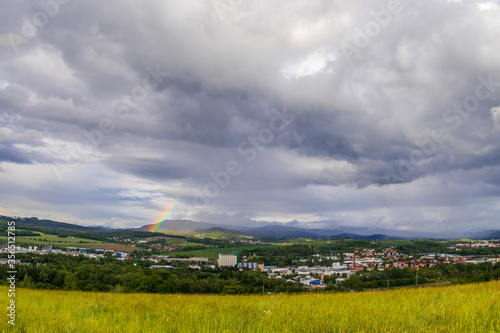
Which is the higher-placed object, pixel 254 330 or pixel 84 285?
pixel 254 330

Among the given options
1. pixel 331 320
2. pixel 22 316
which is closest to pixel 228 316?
pixel 331 320

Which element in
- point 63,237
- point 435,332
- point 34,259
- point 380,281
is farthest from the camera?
point 63,237

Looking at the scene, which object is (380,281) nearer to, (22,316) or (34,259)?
(22,316)

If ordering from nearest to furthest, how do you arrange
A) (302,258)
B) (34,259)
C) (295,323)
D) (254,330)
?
(254,330)
(295,323)
(34,259)
(302,258)

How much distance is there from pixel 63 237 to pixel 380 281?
527ft

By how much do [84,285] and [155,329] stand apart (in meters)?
42.7

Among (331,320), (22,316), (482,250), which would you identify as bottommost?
(482,250)

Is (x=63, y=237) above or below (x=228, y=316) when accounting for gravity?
below

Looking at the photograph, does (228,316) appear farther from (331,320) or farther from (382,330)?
(382,330)

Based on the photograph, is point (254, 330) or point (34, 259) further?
point (34, 259)

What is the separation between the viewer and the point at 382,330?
493cm

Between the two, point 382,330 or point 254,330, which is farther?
point 254,330

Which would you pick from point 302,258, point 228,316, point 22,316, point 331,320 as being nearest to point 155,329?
point 228,316

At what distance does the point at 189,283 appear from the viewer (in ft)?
→ 152
